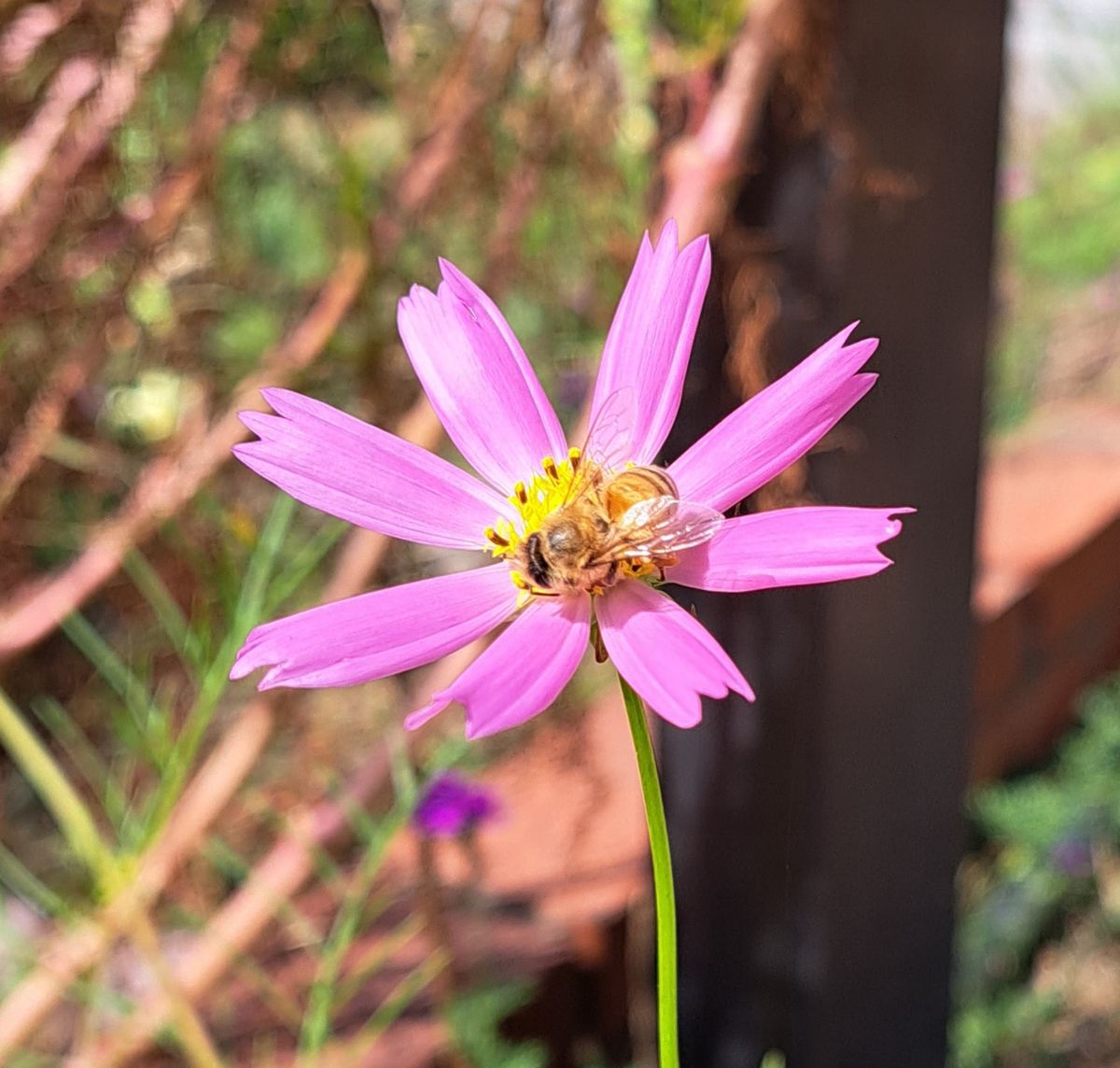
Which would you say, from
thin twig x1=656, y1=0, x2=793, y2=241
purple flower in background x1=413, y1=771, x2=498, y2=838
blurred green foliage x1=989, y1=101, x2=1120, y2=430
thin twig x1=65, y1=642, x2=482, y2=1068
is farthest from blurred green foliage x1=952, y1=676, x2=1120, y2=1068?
blurred green foliage x1=989, y1=101, x2=1120, y2=430

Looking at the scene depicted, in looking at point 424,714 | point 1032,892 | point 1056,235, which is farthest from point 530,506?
point 1056,235

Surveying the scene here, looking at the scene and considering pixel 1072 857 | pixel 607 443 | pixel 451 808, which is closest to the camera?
pixel 607 443

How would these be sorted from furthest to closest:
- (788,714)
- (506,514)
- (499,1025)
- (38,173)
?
(499,1025) → (788,714) → (38,173) → (506,514)

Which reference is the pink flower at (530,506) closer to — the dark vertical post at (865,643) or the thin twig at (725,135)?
the thin twig at (725,135)

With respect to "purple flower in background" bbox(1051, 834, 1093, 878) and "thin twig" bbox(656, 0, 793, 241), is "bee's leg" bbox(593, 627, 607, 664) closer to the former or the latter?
"thin twig" bbox(656, 0, 793, 241)

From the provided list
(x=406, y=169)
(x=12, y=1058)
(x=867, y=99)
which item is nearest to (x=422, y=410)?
(x=406, y=169)

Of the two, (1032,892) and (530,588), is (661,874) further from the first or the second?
(1032,892)

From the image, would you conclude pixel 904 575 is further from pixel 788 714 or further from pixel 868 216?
pixel 868 216
